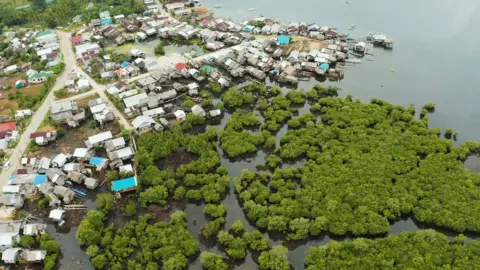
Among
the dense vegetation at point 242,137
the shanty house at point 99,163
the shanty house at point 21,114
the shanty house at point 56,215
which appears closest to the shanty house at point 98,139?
the shanty house at point 99,163

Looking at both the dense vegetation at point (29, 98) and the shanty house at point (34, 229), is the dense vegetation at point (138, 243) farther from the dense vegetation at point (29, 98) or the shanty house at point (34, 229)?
the dense vegetation at point (29, 98)

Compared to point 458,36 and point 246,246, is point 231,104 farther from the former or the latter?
point 458,36

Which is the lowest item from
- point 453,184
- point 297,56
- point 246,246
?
point 246,246

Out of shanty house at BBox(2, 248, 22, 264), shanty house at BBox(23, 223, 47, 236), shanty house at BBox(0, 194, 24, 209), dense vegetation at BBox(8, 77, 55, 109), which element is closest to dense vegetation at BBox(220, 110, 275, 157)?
shanty house at BBox(23, 223, 47, 236)

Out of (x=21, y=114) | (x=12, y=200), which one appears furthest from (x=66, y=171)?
(x=21, y=114)

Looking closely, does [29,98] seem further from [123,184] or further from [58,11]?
[58,11]

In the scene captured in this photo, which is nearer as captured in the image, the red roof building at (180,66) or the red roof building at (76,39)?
the red roof building at (180,66)

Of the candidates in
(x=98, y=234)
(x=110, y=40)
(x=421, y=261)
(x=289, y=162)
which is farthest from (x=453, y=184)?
(x=110, y=40)
